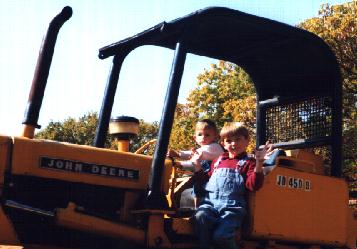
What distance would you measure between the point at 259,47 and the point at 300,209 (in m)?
1.74

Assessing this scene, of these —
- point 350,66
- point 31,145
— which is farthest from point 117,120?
point 350,66

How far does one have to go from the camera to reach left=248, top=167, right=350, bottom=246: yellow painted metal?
5.05 m

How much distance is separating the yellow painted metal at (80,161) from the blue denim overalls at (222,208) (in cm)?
41

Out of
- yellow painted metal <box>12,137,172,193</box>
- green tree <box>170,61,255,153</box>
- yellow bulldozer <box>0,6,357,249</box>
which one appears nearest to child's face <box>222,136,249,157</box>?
yellow bulldozer <box>0,6,357,249</box>

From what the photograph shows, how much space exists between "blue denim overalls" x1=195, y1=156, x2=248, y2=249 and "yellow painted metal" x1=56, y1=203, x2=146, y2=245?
0.50 meters

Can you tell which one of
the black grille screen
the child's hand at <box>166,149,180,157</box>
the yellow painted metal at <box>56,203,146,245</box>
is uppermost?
the black grille screen

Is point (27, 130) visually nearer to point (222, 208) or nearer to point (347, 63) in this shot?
point (222, 208)

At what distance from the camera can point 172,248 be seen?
4.79 metres

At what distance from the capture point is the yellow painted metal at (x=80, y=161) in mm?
4539

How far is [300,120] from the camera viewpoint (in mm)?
6590

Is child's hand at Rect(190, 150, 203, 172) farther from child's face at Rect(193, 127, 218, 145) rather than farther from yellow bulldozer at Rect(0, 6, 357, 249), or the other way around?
child's face at Rect(193, 127, 218, 145)

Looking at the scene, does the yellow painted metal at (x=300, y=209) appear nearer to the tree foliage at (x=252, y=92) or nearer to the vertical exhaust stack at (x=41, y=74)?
the vertical exhaust stack at (x=41, y=74)

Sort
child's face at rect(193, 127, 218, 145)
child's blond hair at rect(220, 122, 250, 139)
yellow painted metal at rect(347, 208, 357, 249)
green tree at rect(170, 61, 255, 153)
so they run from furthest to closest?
1. green tree at rect(170, 61, 255, 153)
2. yellow painted metal at rect(347, 208, 357, 249)
3. child's face at rect(193, 127, 218, 145)
4. child's blond hair at rect(220, 122, 250, 139)

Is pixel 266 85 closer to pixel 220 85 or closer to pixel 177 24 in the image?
pixel 177 24
